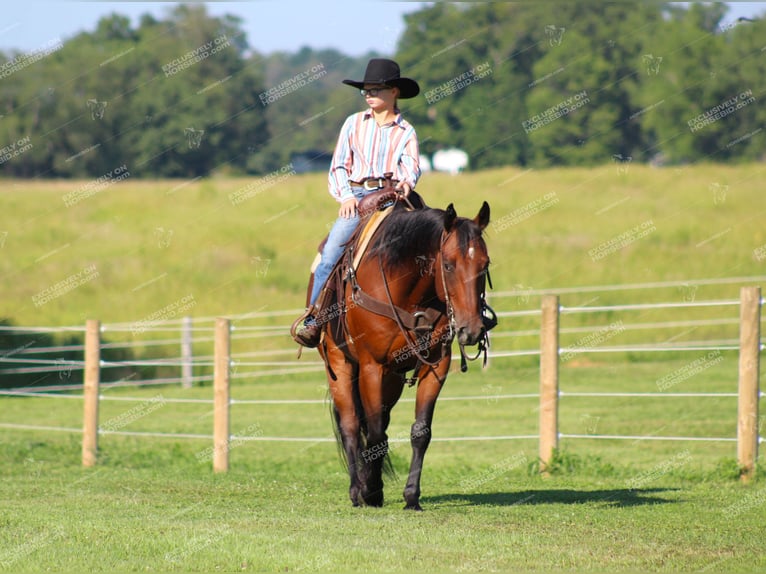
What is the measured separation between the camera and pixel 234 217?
127ft

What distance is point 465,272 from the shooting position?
279 inches

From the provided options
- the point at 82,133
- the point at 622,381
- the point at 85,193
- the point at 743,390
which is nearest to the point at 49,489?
the point at 743,390

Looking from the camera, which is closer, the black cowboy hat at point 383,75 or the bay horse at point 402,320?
the bay horse at point 402,320

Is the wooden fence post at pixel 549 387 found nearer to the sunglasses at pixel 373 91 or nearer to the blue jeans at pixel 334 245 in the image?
the blue jeans at pixel 334 245

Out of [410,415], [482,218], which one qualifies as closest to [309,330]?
[482,218]

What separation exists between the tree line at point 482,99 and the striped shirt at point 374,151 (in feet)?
143

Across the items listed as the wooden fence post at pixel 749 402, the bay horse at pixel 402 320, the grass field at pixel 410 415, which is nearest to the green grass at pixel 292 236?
the grass field at pixel 410 415

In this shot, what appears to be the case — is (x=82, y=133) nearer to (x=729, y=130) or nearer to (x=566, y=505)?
(x=729, y=130)

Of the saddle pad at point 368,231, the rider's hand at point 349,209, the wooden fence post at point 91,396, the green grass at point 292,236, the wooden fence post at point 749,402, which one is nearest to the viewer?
the saddle pad at point 368,231

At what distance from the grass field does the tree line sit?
1080cm

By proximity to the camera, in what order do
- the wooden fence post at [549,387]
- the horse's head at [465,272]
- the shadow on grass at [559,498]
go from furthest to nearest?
the wooden fence post at [549,387], the shadow on grass at [559,498], the horse's head at [465,272]

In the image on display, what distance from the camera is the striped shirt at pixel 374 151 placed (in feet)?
27.6

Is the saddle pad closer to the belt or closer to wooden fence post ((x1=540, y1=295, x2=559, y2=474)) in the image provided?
the belt

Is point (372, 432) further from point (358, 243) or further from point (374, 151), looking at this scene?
point (374, 151)
